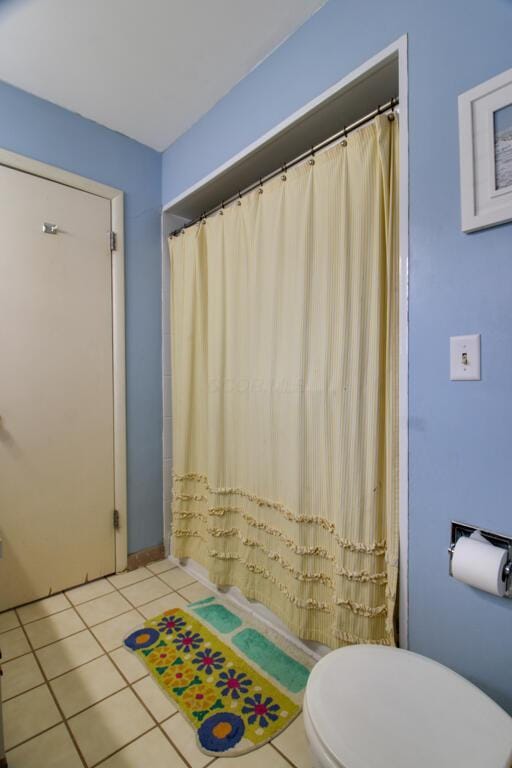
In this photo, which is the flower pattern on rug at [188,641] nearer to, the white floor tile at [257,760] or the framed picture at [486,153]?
the white floor tile at [257,760]

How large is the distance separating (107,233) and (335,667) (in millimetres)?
2144

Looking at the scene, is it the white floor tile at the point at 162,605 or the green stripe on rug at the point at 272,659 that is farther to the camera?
the white floor tile at the point at 162,605

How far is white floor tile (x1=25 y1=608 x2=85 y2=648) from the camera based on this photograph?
1538 mm

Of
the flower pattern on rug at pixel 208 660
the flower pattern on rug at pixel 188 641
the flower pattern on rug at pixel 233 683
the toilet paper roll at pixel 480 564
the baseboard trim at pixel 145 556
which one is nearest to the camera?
the toilet paper roll at pixel 480 564

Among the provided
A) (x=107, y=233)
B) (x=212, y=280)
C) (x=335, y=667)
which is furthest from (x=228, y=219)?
(x=335, y=667)

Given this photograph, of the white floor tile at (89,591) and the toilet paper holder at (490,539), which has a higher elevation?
the toilet paper holder at (490,539)

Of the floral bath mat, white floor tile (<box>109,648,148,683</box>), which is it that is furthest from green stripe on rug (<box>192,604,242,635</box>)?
white floor tile (<box>109,648,148,683</box>)

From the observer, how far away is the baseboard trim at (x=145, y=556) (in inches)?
82.9

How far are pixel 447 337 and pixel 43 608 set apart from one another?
2.12 meters

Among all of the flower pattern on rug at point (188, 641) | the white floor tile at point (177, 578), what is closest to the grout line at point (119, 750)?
the flower pattern on rug at point (188, 641)

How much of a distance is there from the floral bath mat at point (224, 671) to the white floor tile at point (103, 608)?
0.64 ft

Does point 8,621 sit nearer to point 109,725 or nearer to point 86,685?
point 86,685

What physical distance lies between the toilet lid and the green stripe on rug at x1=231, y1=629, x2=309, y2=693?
0.59 meters

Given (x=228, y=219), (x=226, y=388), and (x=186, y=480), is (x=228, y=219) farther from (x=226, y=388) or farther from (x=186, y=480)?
(x=186, y=480)
